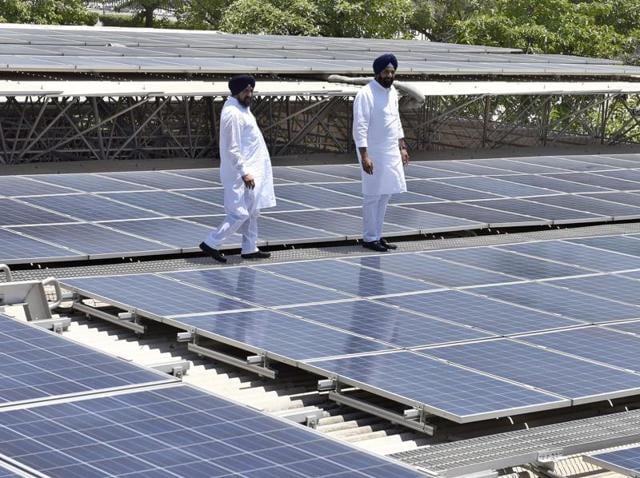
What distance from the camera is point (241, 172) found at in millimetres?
14227

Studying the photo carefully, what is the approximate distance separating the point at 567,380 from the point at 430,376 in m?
0.99

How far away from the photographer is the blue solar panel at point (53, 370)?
859 centimetres

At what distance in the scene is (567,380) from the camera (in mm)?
10125

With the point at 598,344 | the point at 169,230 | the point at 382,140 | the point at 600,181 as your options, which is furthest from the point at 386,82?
the point at 600,181

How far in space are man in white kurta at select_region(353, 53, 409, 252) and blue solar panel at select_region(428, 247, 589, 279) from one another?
76 centimetres

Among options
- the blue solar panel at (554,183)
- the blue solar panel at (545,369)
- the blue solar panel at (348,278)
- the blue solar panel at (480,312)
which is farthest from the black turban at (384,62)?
the blue solar panel at (554,183)

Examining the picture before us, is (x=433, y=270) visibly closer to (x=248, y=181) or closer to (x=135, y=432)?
(x=248, y=181)

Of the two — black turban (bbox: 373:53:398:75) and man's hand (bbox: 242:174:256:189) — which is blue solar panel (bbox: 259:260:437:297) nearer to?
man's hand (bbox: 242:174:256:189)

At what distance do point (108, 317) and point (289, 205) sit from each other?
21.4ft

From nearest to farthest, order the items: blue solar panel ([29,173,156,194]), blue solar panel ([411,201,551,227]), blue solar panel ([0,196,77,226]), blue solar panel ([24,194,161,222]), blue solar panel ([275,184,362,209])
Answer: blue solar panel ([0,196,77,226]) < blue solar panel ([24,194,161,222]) < blue solar panel ([411,201,551,227]) < blue solar panel ([275,184,362,209]) < blue solar panel ([29,173,156,194])

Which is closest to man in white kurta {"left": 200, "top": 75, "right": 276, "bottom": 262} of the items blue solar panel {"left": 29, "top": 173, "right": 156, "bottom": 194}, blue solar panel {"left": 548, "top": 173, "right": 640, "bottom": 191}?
blue solar panel {"left": 29, "top": 173, "right": 156, "bottom": 194}

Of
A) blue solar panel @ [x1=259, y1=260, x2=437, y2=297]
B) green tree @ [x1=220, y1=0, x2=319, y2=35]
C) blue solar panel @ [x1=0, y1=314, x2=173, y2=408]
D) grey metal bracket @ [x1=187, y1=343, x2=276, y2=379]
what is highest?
green tree @ [x1=220, y1=0, x2=319, y2=35]

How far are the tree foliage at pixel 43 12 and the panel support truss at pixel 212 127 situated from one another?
23481mm

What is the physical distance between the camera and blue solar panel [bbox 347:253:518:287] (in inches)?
539
